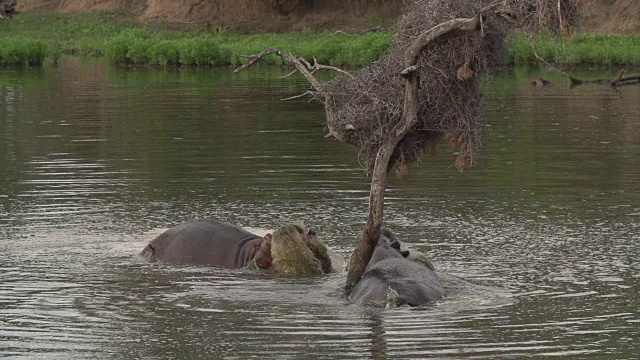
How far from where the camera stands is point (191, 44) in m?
43.5

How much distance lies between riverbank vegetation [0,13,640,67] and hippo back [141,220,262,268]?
20885 mm

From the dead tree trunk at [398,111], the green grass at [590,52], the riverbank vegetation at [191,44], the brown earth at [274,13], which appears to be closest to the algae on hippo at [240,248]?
the dead tree trunk at [398,111]

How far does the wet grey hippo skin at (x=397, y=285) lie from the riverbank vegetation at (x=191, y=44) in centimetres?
2231

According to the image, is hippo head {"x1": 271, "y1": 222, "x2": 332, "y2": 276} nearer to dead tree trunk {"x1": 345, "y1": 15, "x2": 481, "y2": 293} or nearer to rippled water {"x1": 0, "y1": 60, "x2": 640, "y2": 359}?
rippled water {"x1": 0, "y1": 60, "x2": 640, "y2": 359}

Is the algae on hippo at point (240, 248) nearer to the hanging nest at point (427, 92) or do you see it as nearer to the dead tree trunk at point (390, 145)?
the dead tree trunk at point (390, 145)

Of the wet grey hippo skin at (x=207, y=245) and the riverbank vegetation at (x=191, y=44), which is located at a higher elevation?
the riverbank vegetation at (x=191, y=44)

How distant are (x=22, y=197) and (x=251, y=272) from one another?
16.3ft

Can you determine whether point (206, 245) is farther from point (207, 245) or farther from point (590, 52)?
point (590, 52)

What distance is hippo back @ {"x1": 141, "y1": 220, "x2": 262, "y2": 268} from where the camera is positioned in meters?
12.9

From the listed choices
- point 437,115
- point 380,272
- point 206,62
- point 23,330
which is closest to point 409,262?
point 380,272

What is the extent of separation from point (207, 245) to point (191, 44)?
31034 mm

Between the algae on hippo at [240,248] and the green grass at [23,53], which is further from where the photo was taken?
Answer: the green grass at [23,53]

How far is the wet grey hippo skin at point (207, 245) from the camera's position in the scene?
12844 mm

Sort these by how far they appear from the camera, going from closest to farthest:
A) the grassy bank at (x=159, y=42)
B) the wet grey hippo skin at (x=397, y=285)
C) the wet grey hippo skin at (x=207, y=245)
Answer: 1. the wet grey hippo skin at (x=397, y=285)
2. the wet grey hippo skin at (x=207, y=245)
3. the grassy bank at (x=159, y=42)
